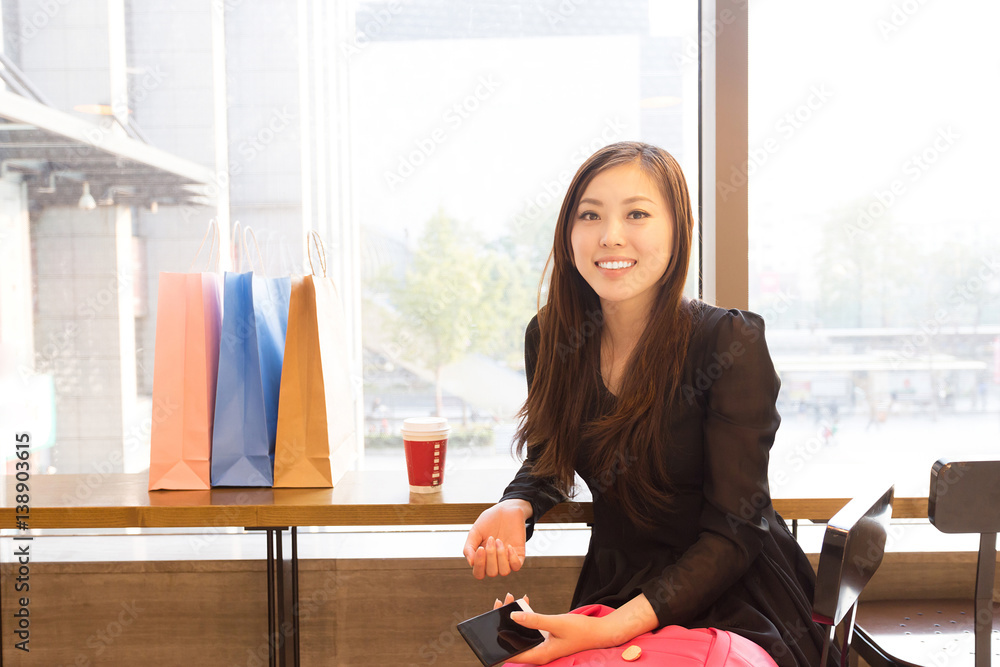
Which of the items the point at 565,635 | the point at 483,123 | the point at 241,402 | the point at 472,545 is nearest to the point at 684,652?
the point at 565,635

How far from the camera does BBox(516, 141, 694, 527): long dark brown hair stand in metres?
1.17


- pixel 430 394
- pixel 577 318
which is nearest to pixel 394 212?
pixel 430 394

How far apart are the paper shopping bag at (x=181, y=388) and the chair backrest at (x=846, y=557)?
3.81 ft

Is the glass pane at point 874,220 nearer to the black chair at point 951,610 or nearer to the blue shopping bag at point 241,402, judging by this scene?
the black chair at point 951,610

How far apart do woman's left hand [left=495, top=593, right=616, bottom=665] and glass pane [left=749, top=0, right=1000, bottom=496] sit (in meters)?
0.92

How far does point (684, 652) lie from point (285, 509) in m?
0.76

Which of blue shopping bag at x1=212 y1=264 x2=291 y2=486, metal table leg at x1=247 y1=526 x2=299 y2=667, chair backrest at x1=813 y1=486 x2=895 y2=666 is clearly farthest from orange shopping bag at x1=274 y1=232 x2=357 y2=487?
chair backrest at x1=813 y1=486 x2=895 y2=666

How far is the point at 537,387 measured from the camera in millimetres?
1322

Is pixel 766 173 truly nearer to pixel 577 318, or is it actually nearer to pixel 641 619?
pixel 577 318

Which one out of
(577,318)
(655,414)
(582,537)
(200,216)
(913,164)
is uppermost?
(913,164)

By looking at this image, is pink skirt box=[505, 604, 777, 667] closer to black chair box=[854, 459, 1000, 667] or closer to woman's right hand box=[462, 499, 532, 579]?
woman's right hand box=[462, 499, 532, 579]

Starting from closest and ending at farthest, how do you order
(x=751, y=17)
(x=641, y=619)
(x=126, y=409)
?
(x=641, y=619), (x=751, y=17), (x=126, y=409)

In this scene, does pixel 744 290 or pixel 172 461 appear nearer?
pixel 172 461

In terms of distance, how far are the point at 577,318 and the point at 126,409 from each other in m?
1.31
